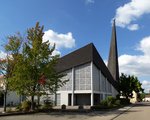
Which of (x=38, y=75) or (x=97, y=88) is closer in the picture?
(x=38, y=75)

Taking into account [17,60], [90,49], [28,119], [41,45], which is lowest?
[28,119]

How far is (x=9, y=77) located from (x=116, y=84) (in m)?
67.1

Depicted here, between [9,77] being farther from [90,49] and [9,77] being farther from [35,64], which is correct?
[90,49]

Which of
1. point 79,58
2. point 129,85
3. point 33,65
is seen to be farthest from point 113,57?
point 33,65

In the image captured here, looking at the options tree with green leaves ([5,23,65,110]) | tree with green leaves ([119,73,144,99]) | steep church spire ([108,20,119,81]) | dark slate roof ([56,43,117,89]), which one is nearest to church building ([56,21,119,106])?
dark slate roof ([56,43,117,89])

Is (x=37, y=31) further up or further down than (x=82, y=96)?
further up

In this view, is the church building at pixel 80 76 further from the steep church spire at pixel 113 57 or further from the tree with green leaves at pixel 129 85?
the steep church spire at pixel 113 57

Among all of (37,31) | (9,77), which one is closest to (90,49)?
(37,31)

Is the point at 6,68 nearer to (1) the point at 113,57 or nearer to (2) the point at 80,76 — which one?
(2) the point at 80,76

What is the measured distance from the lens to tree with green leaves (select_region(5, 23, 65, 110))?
96.0ft

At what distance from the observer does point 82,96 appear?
62.0m

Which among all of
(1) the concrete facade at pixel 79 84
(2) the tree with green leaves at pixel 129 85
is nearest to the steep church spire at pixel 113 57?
(2) the tree with green leaves at pixel 129 85

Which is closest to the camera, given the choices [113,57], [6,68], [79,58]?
[6,68]

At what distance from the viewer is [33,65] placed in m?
30.6
